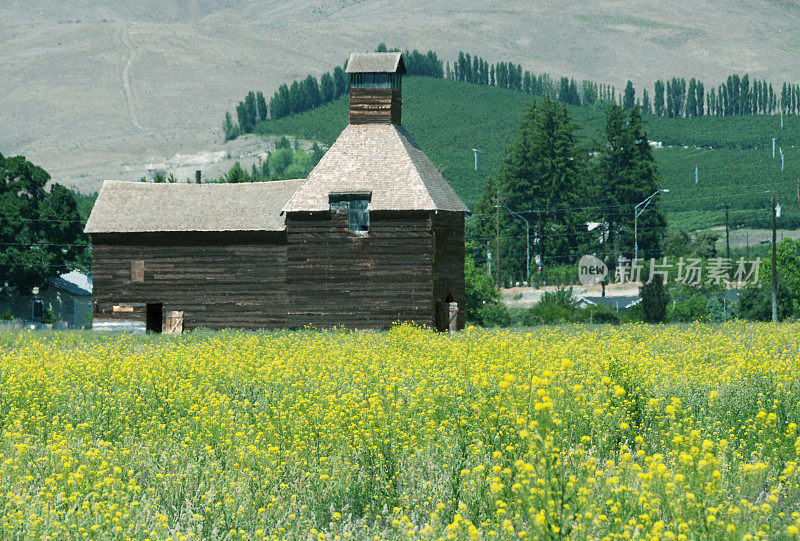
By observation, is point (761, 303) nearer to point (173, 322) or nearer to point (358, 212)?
point (358, 212)

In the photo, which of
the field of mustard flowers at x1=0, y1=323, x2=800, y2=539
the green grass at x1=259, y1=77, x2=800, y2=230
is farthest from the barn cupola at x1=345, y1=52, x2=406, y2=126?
the green grass at x1=259, y1=77, x2=800, y2=230

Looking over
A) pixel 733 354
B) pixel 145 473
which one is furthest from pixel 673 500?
pixel 733 354

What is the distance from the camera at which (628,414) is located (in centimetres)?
1055

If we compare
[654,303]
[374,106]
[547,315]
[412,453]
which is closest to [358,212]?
[374,106]

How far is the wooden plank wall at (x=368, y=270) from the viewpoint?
37500mm

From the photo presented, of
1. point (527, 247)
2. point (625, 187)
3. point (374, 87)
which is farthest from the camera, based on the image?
point (625, 187)

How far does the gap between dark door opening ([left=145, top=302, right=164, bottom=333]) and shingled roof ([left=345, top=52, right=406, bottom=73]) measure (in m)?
12.9

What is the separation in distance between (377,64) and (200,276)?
11.4m

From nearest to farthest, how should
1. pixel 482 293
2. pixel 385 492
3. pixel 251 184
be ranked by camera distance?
pixel 385 492, pixel 251 184, pixel 482 293

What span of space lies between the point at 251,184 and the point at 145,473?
114 ft

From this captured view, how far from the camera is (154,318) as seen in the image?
4216cm

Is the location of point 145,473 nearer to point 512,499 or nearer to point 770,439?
point 512,499

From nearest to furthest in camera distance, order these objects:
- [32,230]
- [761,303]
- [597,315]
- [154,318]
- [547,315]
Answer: [154,318] → [547,315] → [597,315] → [761,303] → [32,230]

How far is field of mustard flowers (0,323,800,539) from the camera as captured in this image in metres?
6.80
